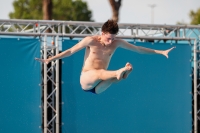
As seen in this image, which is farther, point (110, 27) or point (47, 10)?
point (47, 10)

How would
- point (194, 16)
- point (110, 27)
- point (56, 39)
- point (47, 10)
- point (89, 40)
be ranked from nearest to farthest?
point (110, 27)
point (89, 40)
point (56, 39)
point (47, 10)
point (194, 16)

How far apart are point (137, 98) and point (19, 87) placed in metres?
2.63

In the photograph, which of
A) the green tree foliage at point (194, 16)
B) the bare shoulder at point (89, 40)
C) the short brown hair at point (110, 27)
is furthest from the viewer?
the green tree foliage at point (194, 16)

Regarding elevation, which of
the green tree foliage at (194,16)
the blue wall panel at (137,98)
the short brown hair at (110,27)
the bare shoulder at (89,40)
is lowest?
the blue wall panel at (137,98)

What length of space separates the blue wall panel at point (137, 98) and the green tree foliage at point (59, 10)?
31.5 m

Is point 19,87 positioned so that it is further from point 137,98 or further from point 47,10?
point 47,10

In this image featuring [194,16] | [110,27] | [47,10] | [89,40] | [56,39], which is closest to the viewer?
[110,27]

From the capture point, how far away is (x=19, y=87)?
12.8m

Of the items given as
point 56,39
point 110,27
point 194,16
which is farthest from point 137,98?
point 194,16

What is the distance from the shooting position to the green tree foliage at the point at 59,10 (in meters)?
44.9

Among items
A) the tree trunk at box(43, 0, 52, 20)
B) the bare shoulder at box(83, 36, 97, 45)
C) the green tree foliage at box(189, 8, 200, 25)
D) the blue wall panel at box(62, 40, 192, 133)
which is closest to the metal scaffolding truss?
the blue wall panel at box(62, 40, 192, 133)

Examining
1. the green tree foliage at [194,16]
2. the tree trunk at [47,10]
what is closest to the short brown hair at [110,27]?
the tree trunk at [47,10]

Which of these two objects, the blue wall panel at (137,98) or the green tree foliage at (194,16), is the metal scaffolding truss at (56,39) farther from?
the green tree foliage at (194,16)

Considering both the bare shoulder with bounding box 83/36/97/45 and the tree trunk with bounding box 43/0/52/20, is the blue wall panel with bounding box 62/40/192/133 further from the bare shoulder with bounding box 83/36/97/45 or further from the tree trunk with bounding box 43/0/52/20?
the tree trunk with bounding box 43/0/52/20
